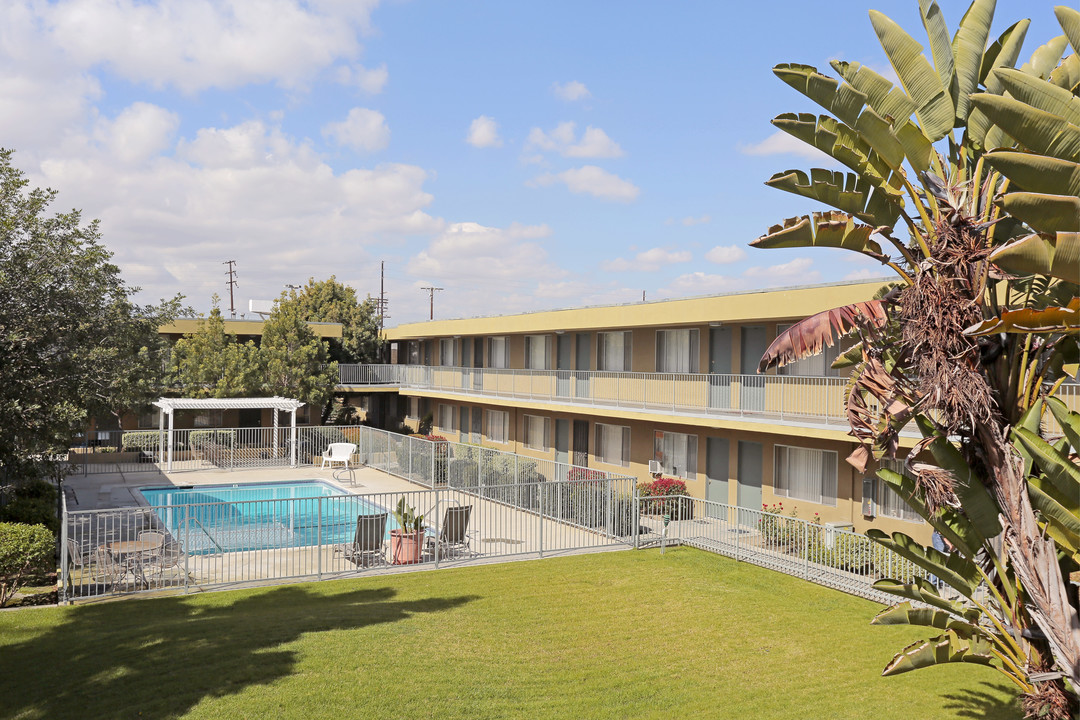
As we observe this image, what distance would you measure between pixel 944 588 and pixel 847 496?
6.29 metres

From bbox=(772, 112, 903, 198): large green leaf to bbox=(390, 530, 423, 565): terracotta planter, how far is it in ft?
38.8

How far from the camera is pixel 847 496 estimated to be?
20.3 metres

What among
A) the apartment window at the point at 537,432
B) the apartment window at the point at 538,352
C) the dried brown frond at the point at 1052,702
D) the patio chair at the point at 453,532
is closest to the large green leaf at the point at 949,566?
the dried brown frond at the point at 1052,702

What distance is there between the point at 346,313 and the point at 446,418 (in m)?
18.7

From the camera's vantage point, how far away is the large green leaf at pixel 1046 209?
16.0 ft

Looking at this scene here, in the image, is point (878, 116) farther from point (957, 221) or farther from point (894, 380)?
point (894, 380)

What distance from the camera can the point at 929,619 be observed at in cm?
722

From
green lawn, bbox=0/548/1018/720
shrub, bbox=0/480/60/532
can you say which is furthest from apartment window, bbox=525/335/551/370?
green lawn, bbox=0/548/1018/720

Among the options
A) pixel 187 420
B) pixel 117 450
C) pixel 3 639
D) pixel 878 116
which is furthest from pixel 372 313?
pixel 878 116

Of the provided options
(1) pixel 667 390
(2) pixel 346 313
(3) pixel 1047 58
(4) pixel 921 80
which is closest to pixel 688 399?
(1) pixel 667 390

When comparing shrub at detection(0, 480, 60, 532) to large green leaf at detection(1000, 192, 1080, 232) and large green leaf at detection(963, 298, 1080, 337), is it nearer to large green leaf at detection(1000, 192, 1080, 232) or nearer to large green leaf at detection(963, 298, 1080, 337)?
large green leaf at detection(963, 298, 1080, 337)

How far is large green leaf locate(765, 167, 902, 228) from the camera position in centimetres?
724

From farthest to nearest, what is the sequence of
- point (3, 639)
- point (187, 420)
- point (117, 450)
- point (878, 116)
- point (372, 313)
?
point (372, 313)
point (187, 420)
point (117, 450)
point (3, 639)
point (878, 116)

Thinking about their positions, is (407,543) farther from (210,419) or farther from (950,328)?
(210,419)
